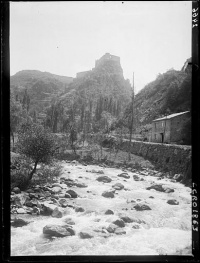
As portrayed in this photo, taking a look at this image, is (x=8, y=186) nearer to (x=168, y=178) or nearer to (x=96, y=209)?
(x=96, y=209)

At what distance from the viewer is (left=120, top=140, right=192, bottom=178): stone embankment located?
802 inches

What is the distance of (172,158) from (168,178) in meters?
2.87

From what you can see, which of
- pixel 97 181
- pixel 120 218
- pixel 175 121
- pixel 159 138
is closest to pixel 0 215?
pixel 120 218

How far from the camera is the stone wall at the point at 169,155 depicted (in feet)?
67.5

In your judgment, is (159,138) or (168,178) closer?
(168,178)

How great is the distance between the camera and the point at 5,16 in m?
3.75

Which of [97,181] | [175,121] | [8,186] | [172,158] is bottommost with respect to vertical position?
[97,181]

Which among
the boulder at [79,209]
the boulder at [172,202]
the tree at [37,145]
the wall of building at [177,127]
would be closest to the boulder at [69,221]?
the boulder at [79,209]

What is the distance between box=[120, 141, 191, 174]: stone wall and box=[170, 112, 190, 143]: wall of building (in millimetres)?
4073

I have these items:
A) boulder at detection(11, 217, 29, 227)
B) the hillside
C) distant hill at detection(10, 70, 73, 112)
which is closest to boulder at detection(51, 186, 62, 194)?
boulder at detection(11, 217, 29, 227)

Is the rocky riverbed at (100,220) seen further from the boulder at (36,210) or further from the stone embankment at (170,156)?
the stone embankment at (170,156)

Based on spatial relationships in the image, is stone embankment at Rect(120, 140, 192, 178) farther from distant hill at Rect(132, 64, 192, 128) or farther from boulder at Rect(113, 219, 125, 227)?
distant hill at Rect(132, 64, 192, 128)

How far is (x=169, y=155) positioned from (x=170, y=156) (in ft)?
1.01

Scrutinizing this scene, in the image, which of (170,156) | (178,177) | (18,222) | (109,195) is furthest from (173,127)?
(18,222)
